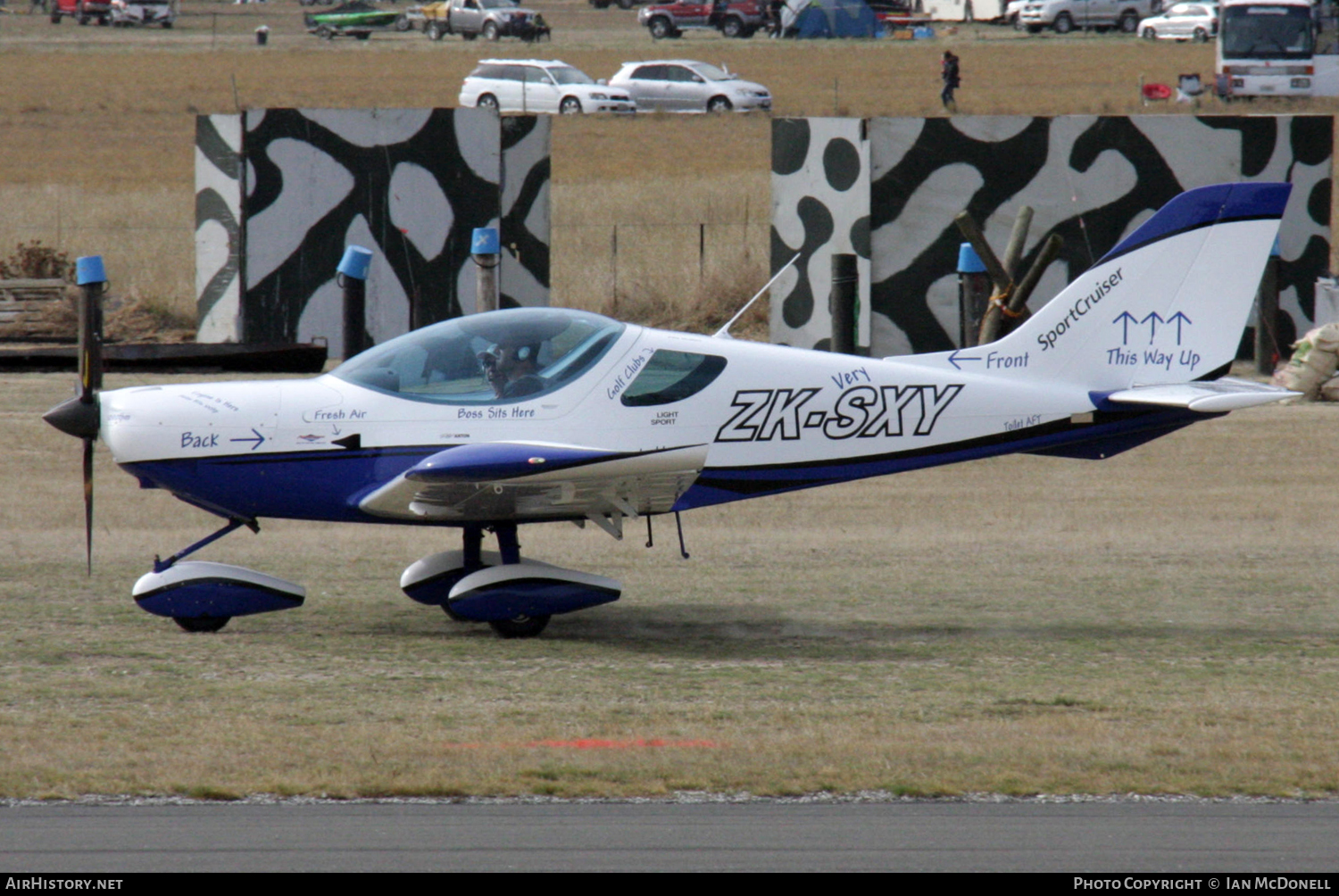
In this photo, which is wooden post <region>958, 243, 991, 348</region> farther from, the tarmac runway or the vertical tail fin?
the tarmac runway

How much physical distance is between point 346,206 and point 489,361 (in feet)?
37.7

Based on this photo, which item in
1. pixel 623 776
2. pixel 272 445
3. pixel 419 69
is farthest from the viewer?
pixel 419 69

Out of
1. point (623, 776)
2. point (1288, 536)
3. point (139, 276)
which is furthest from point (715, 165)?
point (623, 776)

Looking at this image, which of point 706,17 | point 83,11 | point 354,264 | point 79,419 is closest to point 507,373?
point 79,419

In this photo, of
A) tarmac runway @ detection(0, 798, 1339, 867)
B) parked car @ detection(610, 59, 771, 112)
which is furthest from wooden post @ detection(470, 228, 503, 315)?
parked car @ detection(610, 59, 771, 112)

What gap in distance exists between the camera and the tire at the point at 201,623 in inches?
384

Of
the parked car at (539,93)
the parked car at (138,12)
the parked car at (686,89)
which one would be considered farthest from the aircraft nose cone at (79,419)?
the parked car at (138,12)

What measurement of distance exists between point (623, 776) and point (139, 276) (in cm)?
1937

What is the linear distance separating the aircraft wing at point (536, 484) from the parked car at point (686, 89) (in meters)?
39.3

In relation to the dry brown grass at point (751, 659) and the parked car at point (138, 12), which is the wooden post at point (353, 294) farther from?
the parked car at point (138, 12)

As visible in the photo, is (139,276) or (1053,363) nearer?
(1053,363)

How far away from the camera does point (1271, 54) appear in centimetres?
4744
